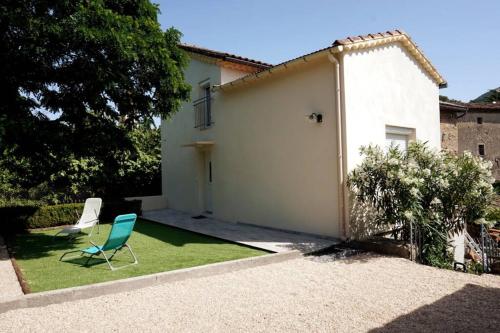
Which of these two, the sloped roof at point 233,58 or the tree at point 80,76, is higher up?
the sloped roof at point 233,58

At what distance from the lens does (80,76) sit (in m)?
8.45

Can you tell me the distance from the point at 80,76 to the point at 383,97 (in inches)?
318

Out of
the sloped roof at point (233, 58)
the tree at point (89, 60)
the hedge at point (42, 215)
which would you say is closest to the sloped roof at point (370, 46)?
the sloped roof at point (233, 58)

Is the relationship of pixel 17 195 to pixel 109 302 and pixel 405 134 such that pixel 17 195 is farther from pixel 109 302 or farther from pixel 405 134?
pixel 405 134

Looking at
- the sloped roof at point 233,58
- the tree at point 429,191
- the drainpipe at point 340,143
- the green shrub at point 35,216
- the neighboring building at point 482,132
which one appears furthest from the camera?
the neighboring building at point 482,132

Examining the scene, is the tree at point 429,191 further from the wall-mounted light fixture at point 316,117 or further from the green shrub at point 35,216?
the green shrub at point 35,216

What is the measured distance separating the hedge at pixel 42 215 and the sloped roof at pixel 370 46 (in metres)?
6.77

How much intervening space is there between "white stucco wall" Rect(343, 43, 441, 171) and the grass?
4.19 m

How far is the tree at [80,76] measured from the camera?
7.15 meters

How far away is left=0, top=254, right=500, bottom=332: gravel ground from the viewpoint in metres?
4.48

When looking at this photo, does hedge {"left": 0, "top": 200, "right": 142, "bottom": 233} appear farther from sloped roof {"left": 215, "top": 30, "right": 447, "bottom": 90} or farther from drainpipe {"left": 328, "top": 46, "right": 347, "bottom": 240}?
drainpipe {"left": 328, "top": 46, "right": 347, "bottom": 240}

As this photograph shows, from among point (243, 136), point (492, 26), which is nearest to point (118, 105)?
point (243, 136)

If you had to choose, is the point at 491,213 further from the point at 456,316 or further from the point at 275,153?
the point at 456,316

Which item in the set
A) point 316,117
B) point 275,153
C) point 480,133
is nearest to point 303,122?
point 316,117
